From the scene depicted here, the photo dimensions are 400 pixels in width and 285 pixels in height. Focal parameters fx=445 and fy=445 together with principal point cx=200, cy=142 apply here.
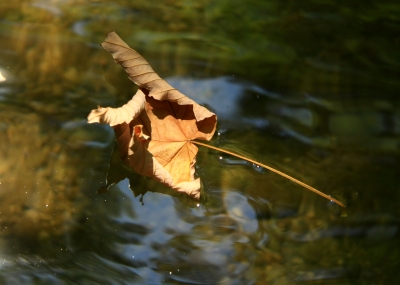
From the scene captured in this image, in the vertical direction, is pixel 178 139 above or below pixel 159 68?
below

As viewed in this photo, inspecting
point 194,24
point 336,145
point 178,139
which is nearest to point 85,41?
point 194,24

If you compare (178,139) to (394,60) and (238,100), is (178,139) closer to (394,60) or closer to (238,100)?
(238,100)

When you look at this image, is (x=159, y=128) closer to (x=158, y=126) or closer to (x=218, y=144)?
(x=158, y=126)

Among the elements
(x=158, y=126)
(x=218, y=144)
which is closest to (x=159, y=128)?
(x=158, y=126)
